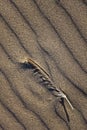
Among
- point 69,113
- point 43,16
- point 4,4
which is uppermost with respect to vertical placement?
point 4,4

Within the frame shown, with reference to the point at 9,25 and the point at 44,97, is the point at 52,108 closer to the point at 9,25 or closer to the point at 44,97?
the point at 44,97

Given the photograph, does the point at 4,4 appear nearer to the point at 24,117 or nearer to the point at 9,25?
the point at 9,25

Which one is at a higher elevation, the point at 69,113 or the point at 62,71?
the point at 62,71

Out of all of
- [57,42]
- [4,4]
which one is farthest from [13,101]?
[4,4]

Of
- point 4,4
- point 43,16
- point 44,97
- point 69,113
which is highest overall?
point 4,4

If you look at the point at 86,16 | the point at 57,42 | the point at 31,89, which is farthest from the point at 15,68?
the point at 86,16

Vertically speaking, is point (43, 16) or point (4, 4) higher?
point (4, 4)
